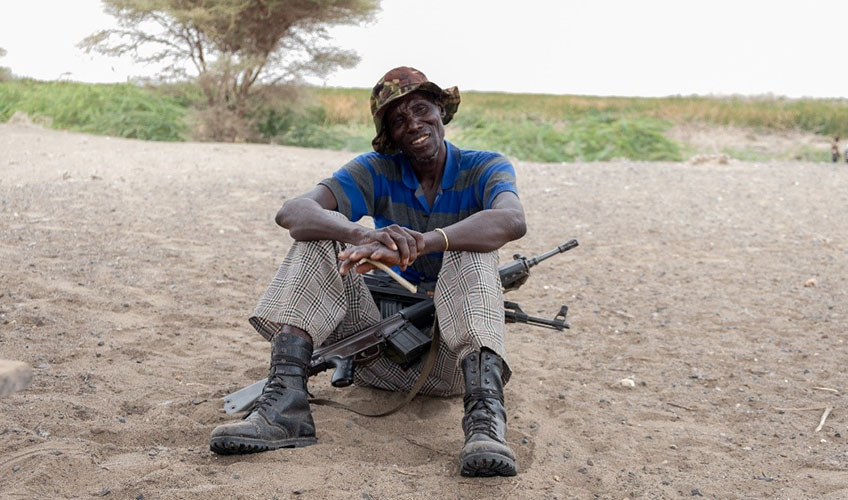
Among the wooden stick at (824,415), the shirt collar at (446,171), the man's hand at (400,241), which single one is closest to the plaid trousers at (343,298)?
the man's hand at (400,241)

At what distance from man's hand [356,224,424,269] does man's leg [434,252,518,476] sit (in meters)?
0.13

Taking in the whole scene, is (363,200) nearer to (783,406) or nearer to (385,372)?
(385,372)

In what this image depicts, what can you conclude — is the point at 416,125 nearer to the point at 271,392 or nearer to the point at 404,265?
the point at 404,265

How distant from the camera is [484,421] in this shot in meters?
2.74

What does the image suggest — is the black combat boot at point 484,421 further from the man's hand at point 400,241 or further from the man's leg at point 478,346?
the man's hand at point 400,241

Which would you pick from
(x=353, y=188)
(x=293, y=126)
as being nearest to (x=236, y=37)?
(x=293, y=126)

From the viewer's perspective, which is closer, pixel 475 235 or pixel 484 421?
pixel 484 421

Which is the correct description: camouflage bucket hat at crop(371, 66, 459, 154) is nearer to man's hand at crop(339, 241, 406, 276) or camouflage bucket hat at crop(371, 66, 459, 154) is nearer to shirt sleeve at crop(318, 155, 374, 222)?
shirt sleeve at crop(318, 155, 374, 222)

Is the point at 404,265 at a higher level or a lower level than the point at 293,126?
lower

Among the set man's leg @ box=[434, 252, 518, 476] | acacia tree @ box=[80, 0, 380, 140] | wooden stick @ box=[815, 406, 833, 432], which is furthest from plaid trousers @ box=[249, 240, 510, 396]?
acacia tree @ box=[80, 0, 380, 140]

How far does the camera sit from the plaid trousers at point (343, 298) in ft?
9.43

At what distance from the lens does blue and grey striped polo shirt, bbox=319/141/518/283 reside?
337 centimetres

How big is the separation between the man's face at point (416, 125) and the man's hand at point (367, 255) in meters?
0.59

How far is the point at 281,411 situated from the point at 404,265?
2.11ft
